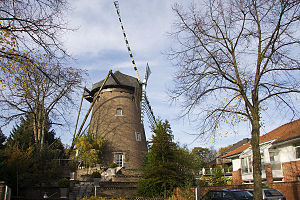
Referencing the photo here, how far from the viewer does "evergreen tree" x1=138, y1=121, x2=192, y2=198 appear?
15680 millimetres

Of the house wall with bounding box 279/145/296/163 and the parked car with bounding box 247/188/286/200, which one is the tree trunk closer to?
the parked car with bounding box 247/188/286/200

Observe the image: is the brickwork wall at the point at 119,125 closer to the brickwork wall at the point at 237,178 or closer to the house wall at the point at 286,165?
the brickwork wall at the point at 237,178

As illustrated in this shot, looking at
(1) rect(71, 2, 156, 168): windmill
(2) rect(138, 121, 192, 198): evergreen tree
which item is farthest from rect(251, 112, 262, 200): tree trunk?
(1) rect(71, 2, 156, 168): windmill

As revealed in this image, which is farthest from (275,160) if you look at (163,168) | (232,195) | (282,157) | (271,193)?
(163,168)

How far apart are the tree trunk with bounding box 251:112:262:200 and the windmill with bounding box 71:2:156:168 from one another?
58.0ft

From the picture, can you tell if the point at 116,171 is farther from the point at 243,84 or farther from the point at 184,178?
the point at 243,84

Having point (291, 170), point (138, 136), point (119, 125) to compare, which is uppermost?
point (119, 125)

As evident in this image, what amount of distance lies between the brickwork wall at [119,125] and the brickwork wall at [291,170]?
525 inches

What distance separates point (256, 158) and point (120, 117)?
19.9 meters

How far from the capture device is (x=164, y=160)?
16.3m

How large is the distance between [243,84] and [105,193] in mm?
12205

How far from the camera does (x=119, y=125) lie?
28812 millimetres

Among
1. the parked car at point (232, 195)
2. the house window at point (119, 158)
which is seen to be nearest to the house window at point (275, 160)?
the parked car at point (232, 195)

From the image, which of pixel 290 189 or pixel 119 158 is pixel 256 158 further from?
pixel 119 158
